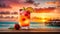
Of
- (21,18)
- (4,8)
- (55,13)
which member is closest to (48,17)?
(55,13)

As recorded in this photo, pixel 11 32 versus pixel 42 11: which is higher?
pixel 42 11

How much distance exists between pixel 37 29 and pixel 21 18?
188 millimetres

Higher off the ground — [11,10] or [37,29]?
[11,10]

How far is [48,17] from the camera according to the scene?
8.89 feet

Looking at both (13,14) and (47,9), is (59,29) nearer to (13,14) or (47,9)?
(47,9)

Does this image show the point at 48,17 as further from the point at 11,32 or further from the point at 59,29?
the point at 11,32

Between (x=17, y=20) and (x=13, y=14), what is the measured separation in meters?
0.07

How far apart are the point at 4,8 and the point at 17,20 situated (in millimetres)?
171

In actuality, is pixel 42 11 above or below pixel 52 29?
above

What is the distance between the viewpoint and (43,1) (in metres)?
2.70

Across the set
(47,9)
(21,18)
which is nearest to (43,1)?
(47,9)

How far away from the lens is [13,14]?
271 centimetres

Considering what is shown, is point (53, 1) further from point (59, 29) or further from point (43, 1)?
point (59, 29)

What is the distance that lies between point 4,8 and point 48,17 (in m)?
0.43
